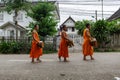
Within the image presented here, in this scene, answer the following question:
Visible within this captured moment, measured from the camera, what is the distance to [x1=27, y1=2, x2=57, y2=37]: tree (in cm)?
3300

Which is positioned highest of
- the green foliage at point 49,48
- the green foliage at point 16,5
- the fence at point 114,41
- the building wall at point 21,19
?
the green foliage at point 16,5

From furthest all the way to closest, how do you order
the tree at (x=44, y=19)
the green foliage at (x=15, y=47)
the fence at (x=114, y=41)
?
1. the tree at (x=44, y=19)
2. the fence at (x=114, y=41)
3. the green foliage at (x=15, y=47)

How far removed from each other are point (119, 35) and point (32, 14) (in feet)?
31.2

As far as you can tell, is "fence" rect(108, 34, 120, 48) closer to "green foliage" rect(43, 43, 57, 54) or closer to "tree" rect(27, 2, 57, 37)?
"green foliage" rect(43, 43, 57, 54)

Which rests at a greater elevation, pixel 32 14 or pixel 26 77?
pixel 32 14

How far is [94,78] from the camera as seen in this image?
1053cm

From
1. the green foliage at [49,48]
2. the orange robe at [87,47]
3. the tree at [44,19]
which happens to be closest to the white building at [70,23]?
the tree at [44,19]

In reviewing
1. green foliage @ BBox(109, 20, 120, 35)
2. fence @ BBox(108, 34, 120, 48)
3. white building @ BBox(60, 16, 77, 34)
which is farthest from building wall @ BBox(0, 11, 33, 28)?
white building @ BBox(60, 16, 77, 34)

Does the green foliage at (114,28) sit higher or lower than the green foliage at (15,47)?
higher

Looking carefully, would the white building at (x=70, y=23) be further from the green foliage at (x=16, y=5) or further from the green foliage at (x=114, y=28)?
the green foliage at (x=114, y=28)

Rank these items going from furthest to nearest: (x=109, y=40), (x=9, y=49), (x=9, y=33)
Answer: (x=9, y=33), (x=109, y=40), (x=9, y=49)

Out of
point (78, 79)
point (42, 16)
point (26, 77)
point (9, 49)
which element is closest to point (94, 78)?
point (78, 79)

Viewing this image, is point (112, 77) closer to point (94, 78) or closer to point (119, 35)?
point (94, 78)

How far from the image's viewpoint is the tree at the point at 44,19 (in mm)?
33000
